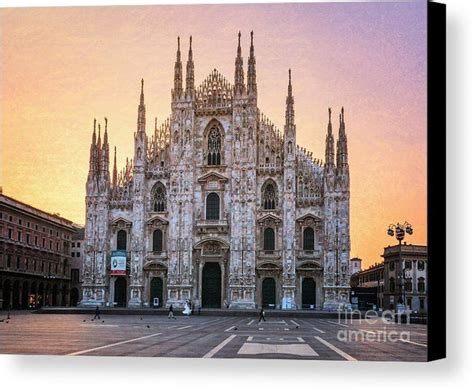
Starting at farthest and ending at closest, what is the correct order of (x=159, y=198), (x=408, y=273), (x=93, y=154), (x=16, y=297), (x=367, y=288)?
(x=16, y=297) → (x=159, y=198) → (x=367, y=288) → (x=93, y=154) → (x=408, y=273)

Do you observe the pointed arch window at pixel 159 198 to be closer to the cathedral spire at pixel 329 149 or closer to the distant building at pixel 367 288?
the cathedral spire at pixel 329 149

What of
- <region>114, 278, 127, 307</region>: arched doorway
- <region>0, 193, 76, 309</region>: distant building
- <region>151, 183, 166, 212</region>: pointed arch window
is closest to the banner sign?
<region>114, 278, 127, 307</region>: arched doorway

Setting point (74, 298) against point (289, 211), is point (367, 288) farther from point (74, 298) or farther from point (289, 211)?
point (74, 298)

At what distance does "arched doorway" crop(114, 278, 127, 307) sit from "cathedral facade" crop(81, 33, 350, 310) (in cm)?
Answer: 6

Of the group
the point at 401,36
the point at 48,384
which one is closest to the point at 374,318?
the point at 401,36

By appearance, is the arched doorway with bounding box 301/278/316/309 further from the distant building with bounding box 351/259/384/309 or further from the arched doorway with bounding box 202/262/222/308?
the arched doorway with bounding box 202/262/222/308

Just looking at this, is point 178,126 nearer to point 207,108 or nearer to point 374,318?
point 207,108

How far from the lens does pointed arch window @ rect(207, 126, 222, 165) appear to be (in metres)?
44.4

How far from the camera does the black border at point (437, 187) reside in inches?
687

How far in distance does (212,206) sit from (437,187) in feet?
89.1

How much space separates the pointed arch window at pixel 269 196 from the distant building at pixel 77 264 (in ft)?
36.1

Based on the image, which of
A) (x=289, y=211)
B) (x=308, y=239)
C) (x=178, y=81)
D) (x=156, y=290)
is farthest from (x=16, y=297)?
(x=308, y=239)

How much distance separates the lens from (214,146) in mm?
44688

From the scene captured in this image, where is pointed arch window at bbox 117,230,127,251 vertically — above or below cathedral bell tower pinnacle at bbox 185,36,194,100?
below
